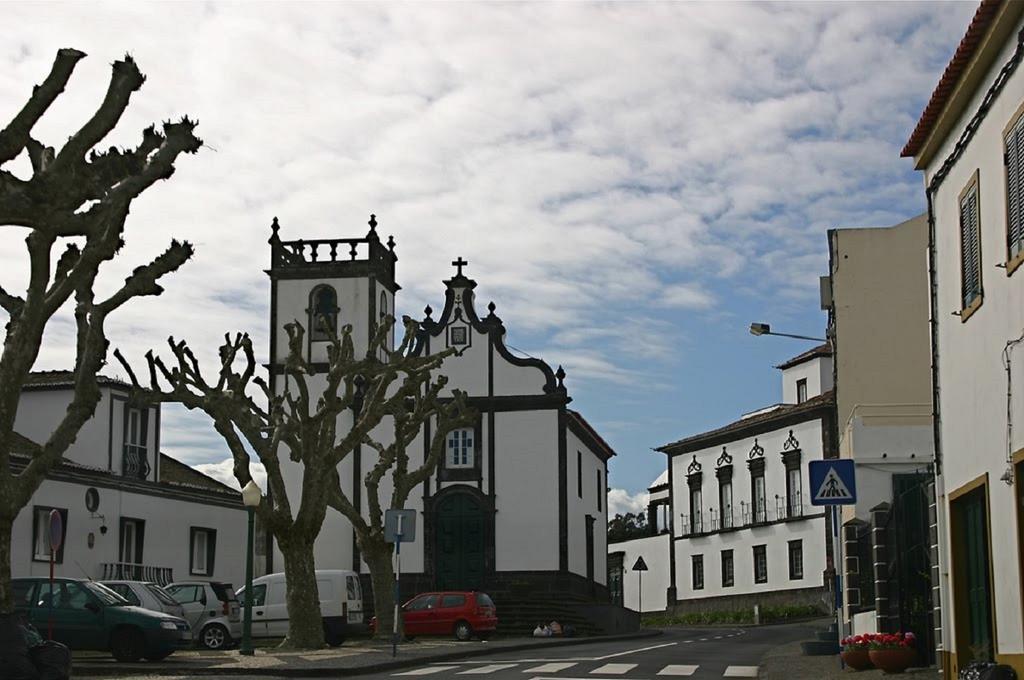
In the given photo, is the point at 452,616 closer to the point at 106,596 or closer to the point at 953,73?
the point at 106,596

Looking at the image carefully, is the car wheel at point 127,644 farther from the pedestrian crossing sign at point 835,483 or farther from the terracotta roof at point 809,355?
the terracotta roof at point 809,355

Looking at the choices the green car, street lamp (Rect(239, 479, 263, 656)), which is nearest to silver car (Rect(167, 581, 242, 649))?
street lamp (Rect(239, 479, 263, 656))

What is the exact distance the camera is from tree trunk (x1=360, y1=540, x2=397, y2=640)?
34.7m

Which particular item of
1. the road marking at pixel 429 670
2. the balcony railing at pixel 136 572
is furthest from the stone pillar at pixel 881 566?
the balcony railing at pixel 136 572

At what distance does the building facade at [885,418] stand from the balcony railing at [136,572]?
20974 millimetres

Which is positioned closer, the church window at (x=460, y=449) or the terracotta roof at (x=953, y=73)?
the terracotta roof at (x=953, y=73)

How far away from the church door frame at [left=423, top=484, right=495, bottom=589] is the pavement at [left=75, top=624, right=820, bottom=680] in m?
18.3

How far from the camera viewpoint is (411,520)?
26250 millimetres

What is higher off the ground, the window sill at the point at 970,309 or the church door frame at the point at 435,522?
the window sill at the point at 970,309

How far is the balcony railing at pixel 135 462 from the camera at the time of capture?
44000mm

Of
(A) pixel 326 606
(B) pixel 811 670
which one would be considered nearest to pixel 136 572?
(A) pixel 326 606

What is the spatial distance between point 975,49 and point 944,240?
10.1ft

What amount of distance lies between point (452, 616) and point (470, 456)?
42.0ft

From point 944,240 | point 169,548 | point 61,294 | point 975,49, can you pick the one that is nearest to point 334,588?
point 169,548
